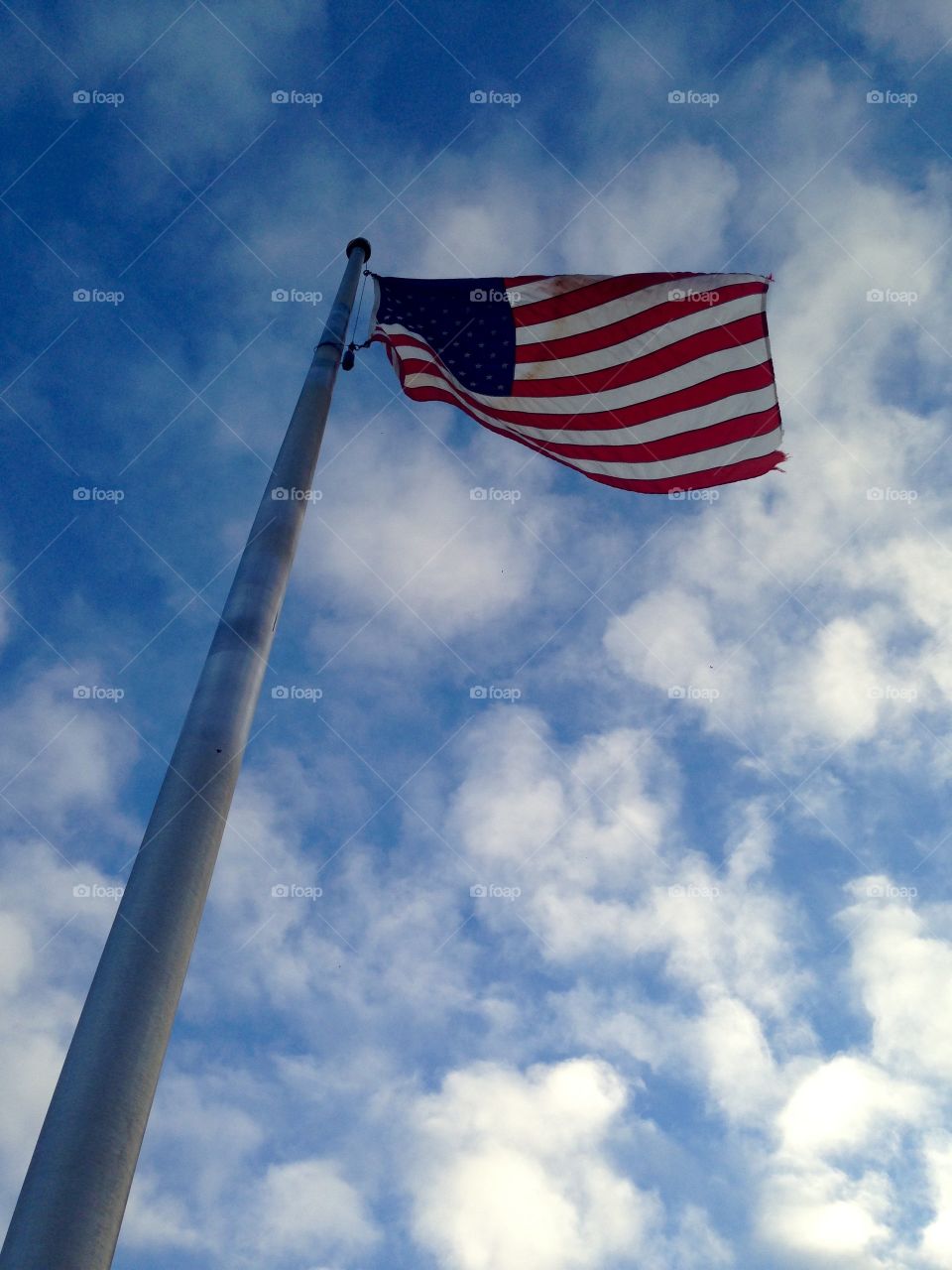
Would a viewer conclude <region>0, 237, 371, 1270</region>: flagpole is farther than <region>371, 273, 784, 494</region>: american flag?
No

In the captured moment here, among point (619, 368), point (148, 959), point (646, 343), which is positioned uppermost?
point (646, 343)

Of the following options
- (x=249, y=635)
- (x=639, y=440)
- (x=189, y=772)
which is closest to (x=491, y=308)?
(x=639, y=440)

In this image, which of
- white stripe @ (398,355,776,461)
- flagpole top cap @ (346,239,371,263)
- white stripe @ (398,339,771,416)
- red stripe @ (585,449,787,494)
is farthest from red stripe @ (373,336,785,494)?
flagpole top cap @ (346,239,371,263)

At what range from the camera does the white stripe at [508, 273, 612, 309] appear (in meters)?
16.5

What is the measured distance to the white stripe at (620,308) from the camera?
16141mm

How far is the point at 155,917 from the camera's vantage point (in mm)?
7414

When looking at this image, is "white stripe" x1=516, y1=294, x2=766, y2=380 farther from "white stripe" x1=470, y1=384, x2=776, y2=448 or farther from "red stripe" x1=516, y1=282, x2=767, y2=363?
"white stripe" x1=470, y1=384, x2=776, y2=448

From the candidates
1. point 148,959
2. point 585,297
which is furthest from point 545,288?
point 148,959

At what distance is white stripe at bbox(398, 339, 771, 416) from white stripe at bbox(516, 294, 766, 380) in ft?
1.28

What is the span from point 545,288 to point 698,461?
3.64m

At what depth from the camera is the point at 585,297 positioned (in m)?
16.6

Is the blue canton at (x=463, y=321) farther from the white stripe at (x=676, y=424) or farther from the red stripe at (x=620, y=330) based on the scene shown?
the white stripe at (x=676, y=424)

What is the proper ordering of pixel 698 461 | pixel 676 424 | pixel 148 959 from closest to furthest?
pixel 148 959 → pixel 676 424 → pixel 698 461

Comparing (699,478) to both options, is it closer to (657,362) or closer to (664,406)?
(664,406)
